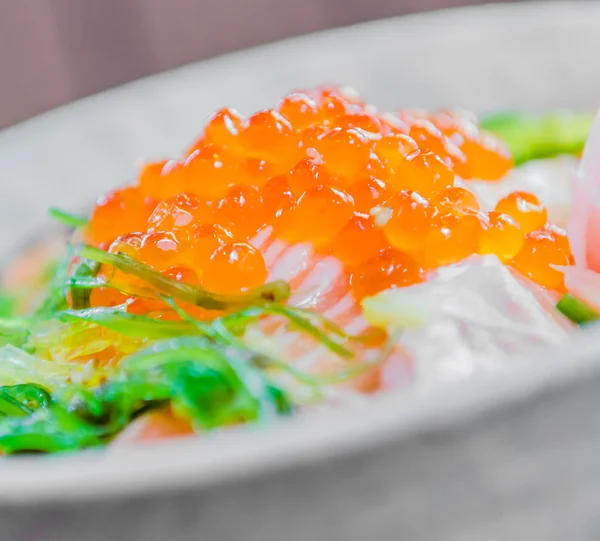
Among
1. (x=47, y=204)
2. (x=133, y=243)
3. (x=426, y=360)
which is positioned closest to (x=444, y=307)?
(x=426, y=360)

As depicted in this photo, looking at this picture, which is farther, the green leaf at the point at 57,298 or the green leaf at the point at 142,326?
the green leaf at the point at 57,298

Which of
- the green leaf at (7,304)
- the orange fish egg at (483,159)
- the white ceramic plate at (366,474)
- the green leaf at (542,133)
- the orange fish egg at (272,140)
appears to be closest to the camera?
the white ceramic plate at (366,474)

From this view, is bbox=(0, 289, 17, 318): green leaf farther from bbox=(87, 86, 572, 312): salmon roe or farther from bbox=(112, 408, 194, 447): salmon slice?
bbox=(112, 408, 194, 447): salmon slice

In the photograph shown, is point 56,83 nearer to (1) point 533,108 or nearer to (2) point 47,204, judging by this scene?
(2) point 47,204

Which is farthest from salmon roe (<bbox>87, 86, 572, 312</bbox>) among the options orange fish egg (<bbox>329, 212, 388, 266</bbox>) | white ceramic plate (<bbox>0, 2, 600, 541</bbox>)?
white ceramic plate (<bbox>0, 2, 600, 541</bbox>)

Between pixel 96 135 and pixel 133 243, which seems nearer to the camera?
pixel 133 243

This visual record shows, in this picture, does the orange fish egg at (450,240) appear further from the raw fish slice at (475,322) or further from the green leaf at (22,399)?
the green leaf at (22,399)

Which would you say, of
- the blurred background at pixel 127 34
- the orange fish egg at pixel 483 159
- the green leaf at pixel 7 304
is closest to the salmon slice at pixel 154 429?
the orange fish egg at pixel 483 159
